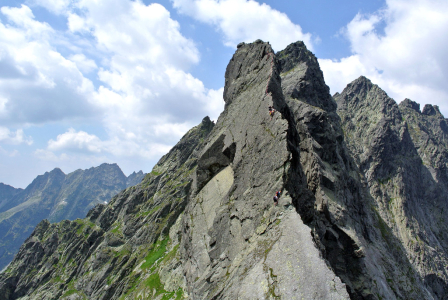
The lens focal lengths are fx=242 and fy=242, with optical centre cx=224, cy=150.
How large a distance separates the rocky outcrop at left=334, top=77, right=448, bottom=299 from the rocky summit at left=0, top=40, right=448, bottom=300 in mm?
733

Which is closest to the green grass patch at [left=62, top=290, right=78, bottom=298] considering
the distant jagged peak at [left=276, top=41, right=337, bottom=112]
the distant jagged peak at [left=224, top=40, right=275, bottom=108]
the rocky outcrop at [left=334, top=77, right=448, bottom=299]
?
the distant jagged peak at [left=224, top=40, right=275, bottom=108]

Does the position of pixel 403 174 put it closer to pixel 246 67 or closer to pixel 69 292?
pixel 246 67

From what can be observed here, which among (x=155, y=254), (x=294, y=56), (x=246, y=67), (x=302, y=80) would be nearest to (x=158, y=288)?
(x=155, y=254)

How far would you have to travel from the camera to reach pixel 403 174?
122 metres

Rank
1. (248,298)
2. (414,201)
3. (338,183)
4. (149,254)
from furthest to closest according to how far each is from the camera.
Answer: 1. (414,201)
2. (149,254)
3. (338,183)
4. (248,298)

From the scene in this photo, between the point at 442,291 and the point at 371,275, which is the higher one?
the point at 371,275

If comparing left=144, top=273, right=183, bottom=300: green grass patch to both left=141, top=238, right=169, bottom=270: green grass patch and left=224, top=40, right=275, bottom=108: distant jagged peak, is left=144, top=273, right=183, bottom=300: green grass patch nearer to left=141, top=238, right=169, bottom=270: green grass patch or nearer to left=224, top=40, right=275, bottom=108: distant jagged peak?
left=141, top=238, right=169, bottom=270: green grass patch

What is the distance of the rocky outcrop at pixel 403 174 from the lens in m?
100

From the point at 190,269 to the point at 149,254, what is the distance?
47572 mm

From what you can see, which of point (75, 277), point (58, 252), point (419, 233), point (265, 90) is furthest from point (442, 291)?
point (58, 252)

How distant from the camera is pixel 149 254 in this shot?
72.7 m

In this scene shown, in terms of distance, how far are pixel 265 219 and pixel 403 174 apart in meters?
135

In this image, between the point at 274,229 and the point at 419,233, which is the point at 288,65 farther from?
the point at 419,233

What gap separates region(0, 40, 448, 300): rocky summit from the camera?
61.2 ft
